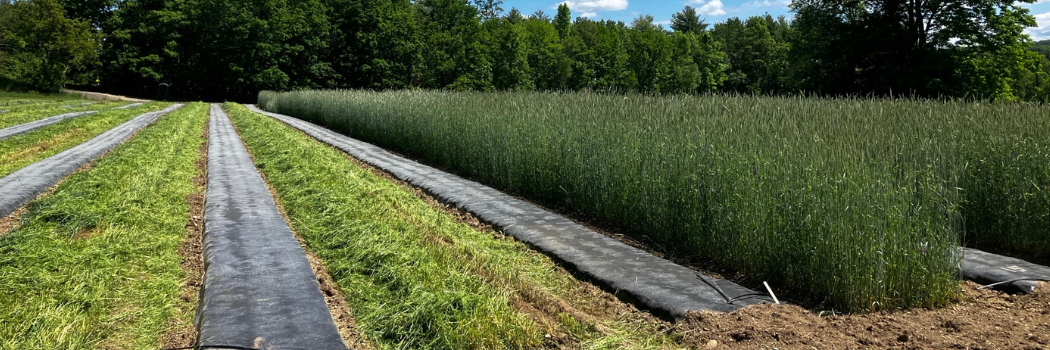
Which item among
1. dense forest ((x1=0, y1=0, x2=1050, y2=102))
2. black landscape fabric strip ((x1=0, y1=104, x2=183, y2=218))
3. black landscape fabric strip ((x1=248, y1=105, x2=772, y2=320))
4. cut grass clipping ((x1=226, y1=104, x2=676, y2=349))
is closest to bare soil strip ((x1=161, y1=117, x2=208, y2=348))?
cut grass clipping ((x1=226, y1=104, x2=676, y2=349))

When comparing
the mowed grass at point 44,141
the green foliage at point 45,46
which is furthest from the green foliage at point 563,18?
the mowed grass at point 44,141

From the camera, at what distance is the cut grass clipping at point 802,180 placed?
148 inches

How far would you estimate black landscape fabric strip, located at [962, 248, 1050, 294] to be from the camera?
13.5 ft

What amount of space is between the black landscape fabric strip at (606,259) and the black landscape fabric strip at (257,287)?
1.81 m

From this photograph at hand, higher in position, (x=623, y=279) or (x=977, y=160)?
(x=977, y=160)

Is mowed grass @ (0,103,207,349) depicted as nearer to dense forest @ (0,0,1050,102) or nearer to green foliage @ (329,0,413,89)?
dense forest @ (0,0,1050,102)

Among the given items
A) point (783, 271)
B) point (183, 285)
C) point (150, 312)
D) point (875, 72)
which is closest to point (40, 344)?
point (150, 312)

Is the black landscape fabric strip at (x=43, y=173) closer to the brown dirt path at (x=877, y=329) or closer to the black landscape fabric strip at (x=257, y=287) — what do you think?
the black landscape fabric strip at (x=257, y=287)

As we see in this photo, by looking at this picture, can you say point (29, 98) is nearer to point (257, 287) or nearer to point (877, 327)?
point (257, 287)

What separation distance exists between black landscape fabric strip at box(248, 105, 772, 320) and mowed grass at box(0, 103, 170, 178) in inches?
231

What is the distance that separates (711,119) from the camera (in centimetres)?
652

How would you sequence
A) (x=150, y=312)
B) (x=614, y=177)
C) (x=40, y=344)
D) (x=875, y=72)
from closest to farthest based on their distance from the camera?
(x=40, y=344), (x=150, y=312), (x=614, y=177), (x=875, y=72)

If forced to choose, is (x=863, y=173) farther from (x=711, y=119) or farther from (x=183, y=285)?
(x=183, y=285)

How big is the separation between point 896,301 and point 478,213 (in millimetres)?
3986
